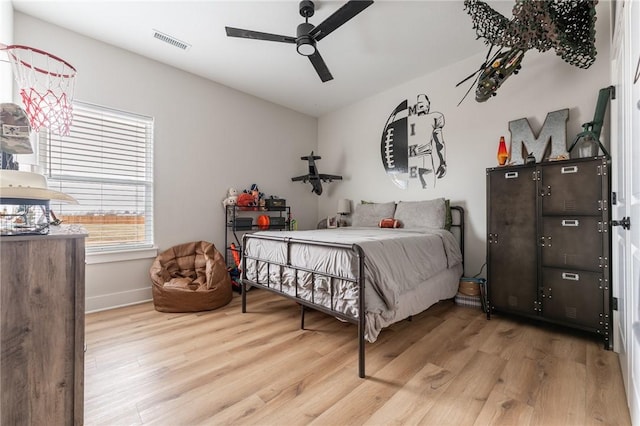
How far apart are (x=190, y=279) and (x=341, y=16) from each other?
9.53 ft

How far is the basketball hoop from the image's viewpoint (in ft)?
5.65

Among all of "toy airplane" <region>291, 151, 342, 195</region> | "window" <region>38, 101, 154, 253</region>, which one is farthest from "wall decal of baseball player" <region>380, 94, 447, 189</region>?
"window" <region>38, 101, 154, 253</region>

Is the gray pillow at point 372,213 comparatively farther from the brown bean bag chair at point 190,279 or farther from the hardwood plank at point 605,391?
the hardwood plank at point 605,391

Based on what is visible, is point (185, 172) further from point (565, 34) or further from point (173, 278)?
point (565, 34)

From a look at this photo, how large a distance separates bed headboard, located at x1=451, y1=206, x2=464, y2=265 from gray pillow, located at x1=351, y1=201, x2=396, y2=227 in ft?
2.33

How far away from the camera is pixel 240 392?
1.49 metres

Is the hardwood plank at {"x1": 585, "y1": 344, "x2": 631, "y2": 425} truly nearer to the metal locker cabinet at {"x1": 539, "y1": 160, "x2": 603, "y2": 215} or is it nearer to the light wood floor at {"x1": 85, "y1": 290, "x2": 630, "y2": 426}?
the light wood floor at {"x1": 85, "y1": 290, "x2": 630, "y2": 426}

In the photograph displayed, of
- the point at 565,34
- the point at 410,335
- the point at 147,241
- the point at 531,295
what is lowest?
the point at 410,335

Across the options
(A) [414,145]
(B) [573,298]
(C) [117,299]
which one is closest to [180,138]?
(C) [117,299]

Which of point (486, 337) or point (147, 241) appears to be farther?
point (147, 241)

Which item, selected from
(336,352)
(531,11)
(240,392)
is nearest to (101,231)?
(240,392)

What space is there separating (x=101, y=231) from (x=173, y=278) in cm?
86

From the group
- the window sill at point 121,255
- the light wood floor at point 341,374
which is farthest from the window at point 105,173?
the light wood floor at point 341,374

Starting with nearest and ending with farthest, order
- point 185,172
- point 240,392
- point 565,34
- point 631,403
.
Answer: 1. point 631,403
2. point 240,392
3. point 565,34
4. point 185,172
